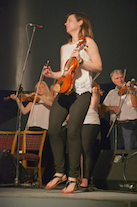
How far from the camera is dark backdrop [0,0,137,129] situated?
361 centimetres

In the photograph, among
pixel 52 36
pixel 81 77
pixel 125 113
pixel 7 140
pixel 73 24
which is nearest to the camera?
pixel 81 77

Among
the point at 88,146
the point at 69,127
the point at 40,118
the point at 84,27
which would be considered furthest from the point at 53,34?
the point at 69,127

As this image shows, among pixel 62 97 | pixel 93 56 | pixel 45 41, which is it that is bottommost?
pixel 62 97

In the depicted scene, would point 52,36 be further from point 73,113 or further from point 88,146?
point 73,113

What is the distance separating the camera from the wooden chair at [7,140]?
3201mm

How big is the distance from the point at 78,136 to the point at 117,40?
2425 mm

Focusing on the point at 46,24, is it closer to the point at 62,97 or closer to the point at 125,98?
the point at 125,98

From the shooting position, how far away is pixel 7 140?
129 inches

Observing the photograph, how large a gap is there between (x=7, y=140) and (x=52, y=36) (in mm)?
1755

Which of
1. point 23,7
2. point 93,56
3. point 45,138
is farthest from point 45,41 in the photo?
point 93,56

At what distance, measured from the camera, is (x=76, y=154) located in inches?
65.9

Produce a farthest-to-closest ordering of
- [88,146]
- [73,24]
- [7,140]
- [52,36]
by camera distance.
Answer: [52,36], [7,140], [88,146], [73,24]

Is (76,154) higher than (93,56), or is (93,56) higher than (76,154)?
(93,56)

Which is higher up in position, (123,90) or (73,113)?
(123,90)
